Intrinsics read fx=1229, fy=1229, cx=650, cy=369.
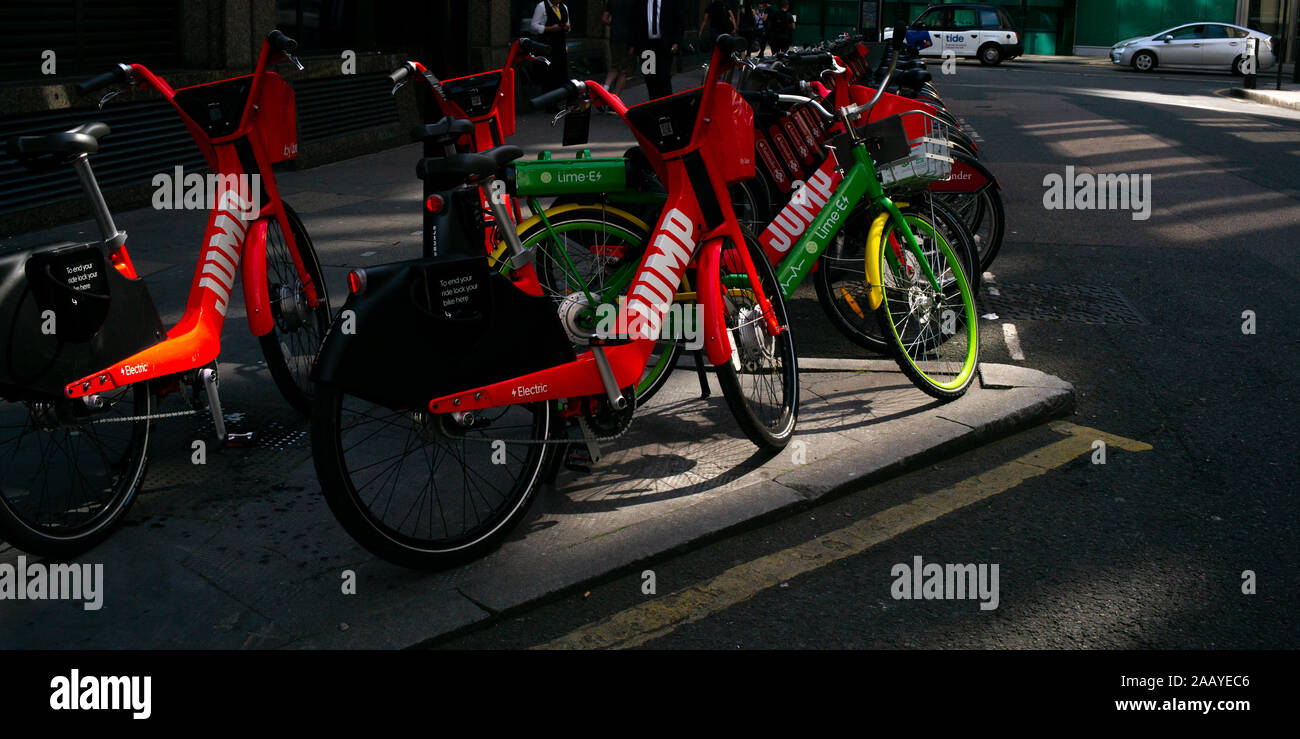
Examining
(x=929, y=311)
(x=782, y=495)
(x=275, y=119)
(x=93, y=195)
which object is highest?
(x=275, y=119)

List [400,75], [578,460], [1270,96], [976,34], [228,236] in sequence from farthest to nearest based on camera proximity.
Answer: [976,34], [1270,96], [400,75], [228,236], [578,460]

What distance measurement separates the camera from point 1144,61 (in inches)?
1378

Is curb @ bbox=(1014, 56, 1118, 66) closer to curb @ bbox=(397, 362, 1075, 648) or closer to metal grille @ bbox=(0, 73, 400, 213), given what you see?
metal grille @ bbox=(0, 73, 400, 213)

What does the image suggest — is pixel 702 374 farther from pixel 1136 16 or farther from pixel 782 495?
pixel 1136 16

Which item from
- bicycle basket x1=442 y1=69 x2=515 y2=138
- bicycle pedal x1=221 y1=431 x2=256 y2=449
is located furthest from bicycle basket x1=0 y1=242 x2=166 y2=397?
bicycle basket x1=442 y1=69 x2=515 y2=138

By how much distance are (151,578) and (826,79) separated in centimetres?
520

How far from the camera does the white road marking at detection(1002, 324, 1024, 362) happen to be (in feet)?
21.0

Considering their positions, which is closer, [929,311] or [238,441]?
[238,441]

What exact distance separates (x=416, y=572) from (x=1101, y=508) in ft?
8.06

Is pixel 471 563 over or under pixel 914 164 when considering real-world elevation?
under

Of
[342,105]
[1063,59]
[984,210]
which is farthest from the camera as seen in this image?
[1063,59]

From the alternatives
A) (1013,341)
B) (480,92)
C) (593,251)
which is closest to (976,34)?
(1013,341)

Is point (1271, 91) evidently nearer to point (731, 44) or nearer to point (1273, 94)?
point (1273, 94)

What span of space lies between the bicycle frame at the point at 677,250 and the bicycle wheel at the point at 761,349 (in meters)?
0.14
